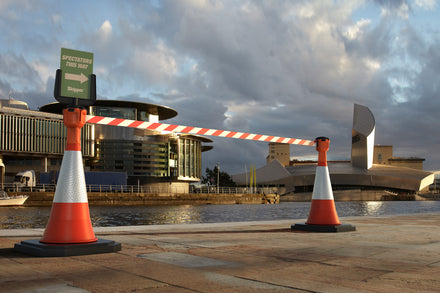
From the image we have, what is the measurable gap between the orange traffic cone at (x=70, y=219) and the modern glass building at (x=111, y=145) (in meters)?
88.5

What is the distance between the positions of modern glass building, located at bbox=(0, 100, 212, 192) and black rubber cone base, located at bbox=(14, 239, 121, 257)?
8884cm

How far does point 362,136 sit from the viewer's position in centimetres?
14425

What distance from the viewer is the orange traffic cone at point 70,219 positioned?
262 inches

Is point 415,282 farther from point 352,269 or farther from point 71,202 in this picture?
point 71,202

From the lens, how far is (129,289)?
173 inches

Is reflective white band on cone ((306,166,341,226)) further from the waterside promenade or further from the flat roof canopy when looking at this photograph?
the flat roof canopy

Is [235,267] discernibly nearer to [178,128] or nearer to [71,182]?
[71,182]

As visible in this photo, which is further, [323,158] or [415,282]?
[323,158]

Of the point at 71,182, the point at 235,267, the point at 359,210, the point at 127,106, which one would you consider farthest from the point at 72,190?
Result: the point at 127,106

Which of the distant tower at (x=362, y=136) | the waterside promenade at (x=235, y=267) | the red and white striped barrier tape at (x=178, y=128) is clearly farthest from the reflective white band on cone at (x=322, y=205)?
the distant tower at (x=362, y=136)

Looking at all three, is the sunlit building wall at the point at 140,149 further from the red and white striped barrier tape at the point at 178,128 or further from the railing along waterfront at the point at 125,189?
the red and white striped barrier tape at the point at 178,128

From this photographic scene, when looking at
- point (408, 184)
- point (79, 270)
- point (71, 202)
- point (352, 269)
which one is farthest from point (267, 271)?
point (408, 184)

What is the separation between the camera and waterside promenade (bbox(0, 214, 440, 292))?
180 inches

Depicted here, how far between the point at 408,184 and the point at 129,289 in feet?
506
